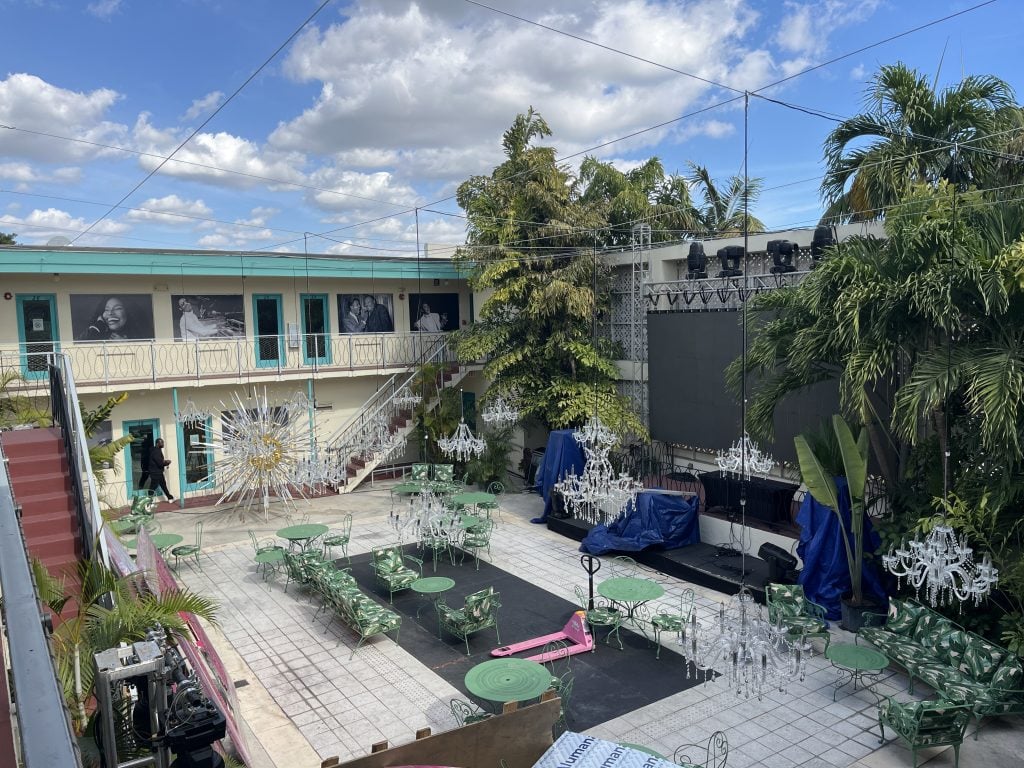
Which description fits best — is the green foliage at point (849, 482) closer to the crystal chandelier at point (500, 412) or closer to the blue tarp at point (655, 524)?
the blue tarp at point (655, 524)

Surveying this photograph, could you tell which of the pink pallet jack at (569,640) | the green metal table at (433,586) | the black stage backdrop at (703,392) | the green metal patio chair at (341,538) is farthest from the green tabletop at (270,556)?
the black stage backdrop at (703,392)

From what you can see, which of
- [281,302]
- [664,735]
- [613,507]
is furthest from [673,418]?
[281,302]

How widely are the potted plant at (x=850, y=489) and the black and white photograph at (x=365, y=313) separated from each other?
14.9 m

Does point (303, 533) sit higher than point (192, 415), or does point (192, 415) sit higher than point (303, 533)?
point (192, 415)

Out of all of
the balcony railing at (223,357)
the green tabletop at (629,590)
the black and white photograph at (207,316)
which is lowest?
the green tabletop at (629,590)

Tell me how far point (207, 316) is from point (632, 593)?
48.1 ft

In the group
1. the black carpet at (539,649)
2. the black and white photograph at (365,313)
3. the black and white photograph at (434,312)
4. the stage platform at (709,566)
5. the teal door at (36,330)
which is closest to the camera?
the black carpet at (539,649)

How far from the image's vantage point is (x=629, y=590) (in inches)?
460

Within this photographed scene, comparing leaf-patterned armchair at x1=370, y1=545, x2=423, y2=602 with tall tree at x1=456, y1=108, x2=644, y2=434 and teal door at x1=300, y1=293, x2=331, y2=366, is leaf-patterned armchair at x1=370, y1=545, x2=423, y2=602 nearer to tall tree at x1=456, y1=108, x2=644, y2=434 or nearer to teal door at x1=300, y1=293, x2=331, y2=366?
tall tree at x1=456, y1=108, x2=644, y2=434

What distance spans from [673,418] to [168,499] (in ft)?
43.5

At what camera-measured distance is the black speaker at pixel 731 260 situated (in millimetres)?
16031

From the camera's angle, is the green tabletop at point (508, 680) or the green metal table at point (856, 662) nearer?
the green tabletop at point (508, 680)

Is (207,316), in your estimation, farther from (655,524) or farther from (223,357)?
(655,524)

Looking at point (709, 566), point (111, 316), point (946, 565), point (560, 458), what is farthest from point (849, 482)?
point (111, 316)
